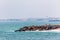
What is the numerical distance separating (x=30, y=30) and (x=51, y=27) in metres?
6.54

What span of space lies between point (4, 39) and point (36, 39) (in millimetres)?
6815

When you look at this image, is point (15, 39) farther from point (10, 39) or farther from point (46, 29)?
point (46, 29)

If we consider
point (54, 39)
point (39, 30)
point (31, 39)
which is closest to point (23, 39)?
point (31, 39)

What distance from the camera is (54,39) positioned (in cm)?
6397

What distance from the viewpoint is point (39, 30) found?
8944 cm

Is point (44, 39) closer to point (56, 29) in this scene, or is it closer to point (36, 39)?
point (36, 39)

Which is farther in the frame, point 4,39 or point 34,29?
point 34,29

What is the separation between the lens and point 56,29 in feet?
293

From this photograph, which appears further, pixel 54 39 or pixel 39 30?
pixel 39 30

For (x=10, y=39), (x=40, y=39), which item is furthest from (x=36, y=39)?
(x=10, y=39)

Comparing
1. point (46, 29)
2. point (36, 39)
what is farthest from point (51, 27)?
point (36, 39)

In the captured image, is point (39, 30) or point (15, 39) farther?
point (39, 30)

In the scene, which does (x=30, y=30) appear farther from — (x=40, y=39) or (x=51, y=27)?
(x=40, y=39)

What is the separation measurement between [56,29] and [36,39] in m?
23.9
